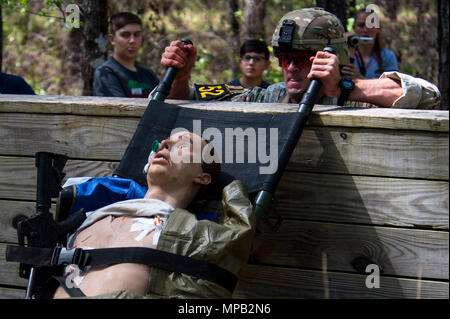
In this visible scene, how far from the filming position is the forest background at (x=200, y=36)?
10.2 metres

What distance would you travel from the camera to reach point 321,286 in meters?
3.11

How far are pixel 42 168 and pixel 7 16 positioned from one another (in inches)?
457

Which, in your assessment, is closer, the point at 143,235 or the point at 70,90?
the point at 143,235

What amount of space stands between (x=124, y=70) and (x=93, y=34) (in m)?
0.88

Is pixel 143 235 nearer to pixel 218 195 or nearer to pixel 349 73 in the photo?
pixel 218 195

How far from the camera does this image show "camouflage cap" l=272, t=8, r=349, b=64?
11.8 feet

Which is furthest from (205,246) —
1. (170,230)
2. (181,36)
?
(181,36)

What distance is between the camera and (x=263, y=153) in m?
3.04

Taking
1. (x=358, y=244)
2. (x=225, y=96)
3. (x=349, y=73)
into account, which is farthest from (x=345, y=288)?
(x=349, y=73)

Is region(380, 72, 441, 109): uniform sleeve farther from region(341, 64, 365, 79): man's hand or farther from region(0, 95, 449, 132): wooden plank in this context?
region(341, 64, 365, 79): man's hand

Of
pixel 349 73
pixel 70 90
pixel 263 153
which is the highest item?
pixel 349 73

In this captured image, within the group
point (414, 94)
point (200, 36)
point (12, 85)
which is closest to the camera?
A: point (414, 94)

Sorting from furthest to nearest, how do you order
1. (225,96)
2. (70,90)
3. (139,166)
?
(70,90)
(225,96)
(139,166)

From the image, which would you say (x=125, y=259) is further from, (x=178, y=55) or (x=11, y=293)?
(x=178, y=55)
